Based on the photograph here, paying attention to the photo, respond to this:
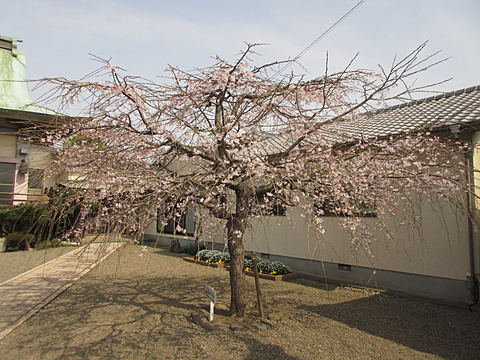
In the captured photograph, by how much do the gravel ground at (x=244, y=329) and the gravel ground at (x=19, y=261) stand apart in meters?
3.02

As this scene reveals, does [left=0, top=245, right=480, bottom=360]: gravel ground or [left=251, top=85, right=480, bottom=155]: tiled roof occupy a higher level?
[left=251, top=85, right=480, bottom=155]: tiled roof

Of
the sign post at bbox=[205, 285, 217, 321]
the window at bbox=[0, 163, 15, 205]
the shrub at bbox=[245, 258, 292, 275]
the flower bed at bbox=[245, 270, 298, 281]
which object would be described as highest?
the window at bbox=[0, 163, 15, 205]

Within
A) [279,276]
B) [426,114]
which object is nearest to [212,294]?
[279,276]

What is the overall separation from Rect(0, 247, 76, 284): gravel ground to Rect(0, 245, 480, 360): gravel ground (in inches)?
119

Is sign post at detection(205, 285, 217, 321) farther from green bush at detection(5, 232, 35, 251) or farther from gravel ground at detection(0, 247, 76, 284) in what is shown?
green bush at detection(5, 232, 35, 251)

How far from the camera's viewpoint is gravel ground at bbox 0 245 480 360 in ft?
13.7

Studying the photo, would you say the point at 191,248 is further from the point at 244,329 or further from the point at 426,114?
the point at 426,114

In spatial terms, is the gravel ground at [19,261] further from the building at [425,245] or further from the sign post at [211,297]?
the building at [425,245]

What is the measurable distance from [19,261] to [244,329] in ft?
30.3

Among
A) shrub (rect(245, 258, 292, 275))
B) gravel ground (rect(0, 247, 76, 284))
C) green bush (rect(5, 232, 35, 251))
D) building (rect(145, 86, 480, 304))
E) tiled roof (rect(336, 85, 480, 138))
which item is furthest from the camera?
green bush (rect(5, 232, 35, 251))

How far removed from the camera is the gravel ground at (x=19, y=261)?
8857 mm

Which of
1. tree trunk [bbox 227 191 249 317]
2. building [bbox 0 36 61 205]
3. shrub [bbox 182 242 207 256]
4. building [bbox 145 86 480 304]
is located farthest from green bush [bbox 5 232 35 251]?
tree trunk [bbox 227 191 249 317]

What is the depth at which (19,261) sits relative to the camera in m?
10.5

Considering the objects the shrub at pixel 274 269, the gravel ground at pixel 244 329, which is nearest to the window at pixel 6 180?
the gravel ground at pixel 244 329
